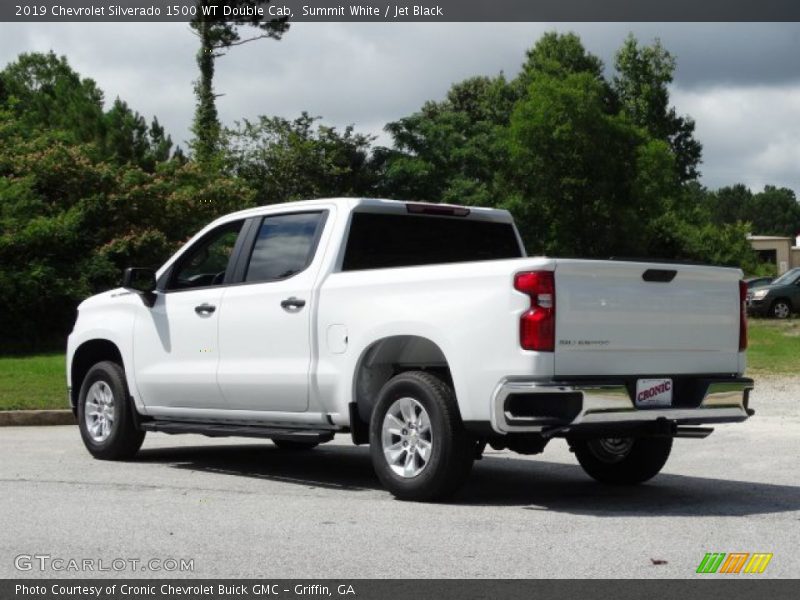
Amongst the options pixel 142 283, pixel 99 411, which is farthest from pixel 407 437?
pixel 99 411

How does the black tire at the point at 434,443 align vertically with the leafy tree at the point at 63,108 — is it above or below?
below

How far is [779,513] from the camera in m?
8.10

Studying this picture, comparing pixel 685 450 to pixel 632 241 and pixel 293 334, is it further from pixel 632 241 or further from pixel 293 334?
pixel 632 241

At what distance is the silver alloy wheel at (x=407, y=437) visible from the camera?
8430mm

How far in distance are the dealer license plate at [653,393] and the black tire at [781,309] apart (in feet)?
102

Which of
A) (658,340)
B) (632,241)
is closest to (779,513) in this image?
(658,340)

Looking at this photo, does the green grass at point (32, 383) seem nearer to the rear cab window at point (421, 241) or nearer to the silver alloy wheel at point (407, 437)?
the rear cab window at point (421, 241)

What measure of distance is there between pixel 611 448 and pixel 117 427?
423cm

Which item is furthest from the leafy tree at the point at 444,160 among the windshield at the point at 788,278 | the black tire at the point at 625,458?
the black tire at the point at 625,458

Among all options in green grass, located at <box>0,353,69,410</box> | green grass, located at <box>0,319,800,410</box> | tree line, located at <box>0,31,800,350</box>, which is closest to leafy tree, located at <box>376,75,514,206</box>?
tree line, located at <box>0,31,800,350</box>

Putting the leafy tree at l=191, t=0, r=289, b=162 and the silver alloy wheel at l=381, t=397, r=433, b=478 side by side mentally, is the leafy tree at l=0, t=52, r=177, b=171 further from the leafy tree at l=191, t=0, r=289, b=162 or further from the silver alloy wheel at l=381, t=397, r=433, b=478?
the silver alloy wheel at l=381, t=397, r=433, b=478

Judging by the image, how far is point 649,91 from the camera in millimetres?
83562

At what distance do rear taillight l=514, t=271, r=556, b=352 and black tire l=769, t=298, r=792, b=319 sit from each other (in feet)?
105

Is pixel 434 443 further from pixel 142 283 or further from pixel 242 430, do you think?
pixel 142 283
